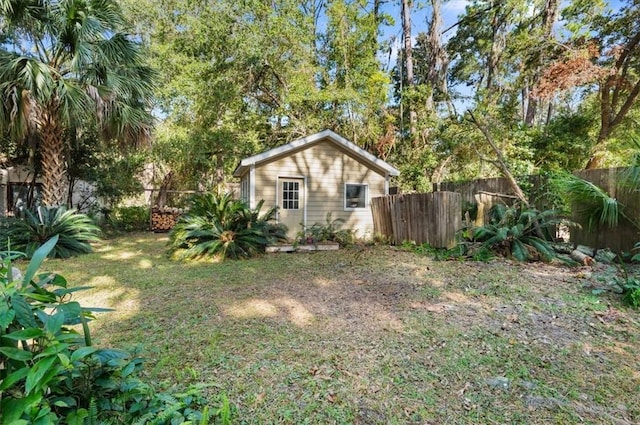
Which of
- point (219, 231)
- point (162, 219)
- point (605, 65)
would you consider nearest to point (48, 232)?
point (219, 231)

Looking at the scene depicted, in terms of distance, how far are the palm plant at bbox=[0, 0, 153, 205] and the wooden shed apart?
10.2ft

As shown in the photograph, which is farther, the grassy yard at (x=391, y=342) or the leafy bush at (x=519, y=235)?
the leafy bush at (x=519, y=235)

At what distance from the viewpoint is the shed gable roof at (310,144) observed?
824cm

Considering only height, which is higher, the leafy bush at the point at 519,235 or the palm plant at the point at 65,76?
the palm plant at the point at 65,76

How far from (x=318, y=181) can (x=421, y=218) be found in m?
3.18

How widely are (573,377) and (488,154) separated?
11192mm

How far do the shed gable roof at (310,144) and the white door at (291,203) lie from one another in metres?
0.78

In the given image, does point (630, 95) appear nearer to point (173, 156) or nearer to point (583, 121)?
point (583, 121)

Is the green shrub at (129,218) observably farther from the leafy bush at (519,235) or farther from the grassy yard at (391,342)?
the leafy bush at (519,235)

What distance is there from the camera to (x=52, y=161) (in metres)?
7.40

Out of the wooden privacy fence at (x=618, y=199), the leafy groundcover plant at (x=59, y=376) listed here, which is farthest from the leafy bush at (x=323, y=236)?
the leafy groundcover plant at (x=59, y=376)

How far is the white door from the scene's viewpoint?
8766 mm

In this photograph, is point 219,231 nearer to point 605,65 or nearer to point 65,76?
point 65,76

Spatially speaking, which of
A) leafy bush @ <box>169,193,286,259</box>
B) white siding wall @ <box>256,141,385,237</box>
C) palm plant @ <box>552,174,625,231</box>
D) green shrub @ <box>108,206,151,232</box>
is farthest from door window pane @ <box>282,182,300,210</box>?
green shrub @ <box>108,206,151,232</box>
